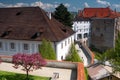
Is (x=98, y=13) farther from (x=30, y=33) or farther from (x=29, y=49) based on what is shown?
(x=29, y=49)

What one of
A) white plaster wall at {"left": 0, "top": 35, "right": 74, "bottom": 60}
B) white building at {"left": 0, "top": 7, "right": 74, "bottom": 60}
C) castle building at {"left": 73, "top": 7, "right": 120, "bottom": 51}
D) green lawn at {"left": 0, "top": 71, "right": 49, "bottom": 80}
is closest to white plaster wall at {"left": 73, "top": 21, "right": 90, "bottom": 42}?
castle building at {"left": 73, "top": 7, "right": 120, "bottom": 51}

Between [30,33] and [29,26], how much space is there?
186cm

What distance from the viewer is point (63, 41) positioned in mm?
39875

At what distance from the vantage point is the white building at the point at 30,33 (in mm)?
38062

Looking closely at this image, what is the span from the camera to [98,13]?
80812mm

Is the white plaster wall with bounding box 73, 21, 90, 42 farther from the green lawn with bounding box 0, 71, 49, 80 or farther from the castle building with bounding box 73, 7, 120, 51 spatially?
the green lawn with bounding box 0, 71, 49, 80

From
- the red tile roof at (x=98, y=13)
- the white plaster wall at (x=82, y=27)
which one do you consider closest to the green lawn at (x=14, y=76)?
the white plaster wall at (x=82, y=27)

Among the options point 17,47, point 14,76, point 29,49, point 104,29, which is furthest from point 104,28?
point 14,76

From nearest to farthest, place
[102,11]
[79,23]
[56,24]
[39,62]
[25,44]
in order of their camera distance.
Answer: [39,62] → [25,44] → [56,24] → [79,23] → [102,11]

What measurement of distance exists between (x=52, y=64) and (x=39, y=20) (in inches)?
906

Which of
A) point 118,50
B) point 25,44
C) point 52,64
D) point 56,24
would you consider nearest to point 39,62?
point 52,64

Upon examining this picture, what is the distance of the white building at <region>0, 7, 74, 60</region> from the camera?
125ft

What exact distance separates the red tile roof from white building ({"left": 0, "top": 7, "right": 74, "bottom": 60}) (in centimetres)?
3563

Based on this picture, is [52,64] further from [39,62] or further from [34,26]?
[34,26]
